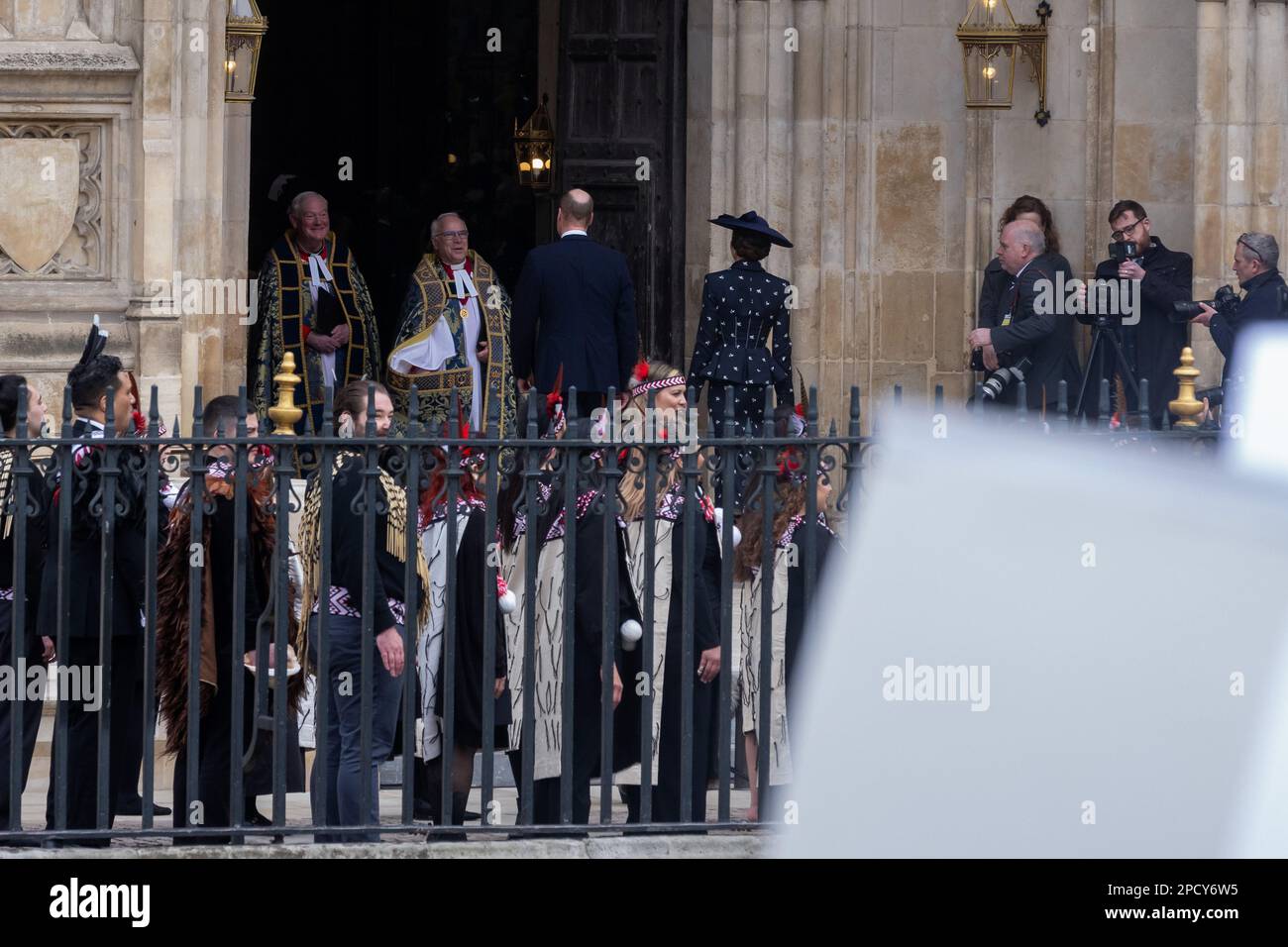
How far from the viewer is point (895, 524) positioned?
741 cm

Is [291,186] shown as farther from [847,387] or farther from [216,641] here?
[216,641]

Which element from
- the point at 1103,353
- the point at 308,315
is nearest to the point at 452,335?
the point at 308,315

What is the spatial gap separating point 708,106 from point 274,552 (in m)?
6.98

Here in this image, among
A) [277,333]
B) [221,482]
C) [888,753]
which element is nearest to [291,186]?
[277,333]

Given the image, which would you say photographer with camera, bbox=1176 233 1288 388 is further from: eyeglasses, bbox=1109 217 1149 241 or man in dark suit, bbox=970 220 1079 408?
man in dark suit, bbox=970 220 1079 408

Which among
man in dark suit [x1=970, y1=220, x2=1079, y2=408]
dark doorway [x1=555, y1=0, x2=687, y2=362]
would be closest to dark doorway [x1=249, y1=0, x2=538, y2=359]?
dark doorway [x1=555, y1=0, x2=687, y2=362]

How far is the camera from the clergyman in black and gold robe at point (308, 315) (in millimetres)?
13602

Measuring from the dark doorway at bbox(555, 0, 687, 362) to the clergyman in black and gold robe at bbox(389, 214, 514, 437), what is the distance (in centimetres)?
102

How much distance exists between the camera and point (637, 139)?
14477 mm

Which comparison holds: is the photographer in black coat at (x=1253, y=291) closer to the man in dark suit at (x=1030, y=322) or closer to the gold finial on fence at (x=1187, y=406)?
the man in dark suit at (x=1030, y=322)

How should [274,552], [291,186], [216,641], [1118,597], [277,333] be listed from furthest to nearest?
[291,186]
[277,333]
[216,641]
[274,552]
[1118,597]

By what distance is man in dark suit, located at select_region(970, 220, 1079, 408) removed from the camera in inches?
504

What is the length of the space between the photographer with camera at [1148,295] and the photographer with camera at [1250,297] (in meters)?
0.71

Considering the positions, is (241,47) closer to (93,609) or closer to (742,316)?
(742,316)
